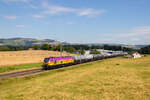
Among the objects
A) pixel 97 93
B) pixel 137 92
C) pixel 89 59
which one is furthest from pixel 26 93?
pixel 89 59

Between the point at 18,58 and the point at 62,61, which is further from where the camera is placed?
the point at 18,58

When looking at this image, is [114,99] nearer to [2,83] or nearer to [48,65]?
[2,83]

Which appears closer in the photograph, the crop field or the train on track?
the train on track

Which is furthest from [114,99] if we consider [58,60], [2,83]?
[58,60]

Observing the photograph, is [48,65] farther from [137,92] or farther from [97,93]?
[137,92]

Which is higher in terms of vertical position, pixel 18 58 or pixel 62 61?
pixel 62 61

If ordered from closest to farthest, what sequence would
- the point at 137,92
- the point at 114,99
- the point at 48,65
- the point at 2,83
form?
the point at 114,99
the point at 137,92
the point at 2,83
the point at 48,65

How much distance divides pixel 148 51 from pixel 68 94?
173 meters

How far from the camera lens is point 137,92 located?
66.6 feet

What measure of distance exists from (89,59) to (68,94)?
54282 mm

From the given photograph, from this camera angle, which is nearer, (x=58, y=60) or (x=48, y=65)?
(x=48, y=65)

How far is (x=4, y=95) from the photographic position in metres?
19.6

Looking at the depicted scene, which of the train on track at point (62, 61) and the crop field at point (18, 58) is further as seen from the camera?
the crop field at point (18, 58)

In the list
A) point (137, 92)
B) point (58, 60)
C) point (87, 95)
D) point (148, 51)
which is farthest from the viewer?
point (148, 51)
